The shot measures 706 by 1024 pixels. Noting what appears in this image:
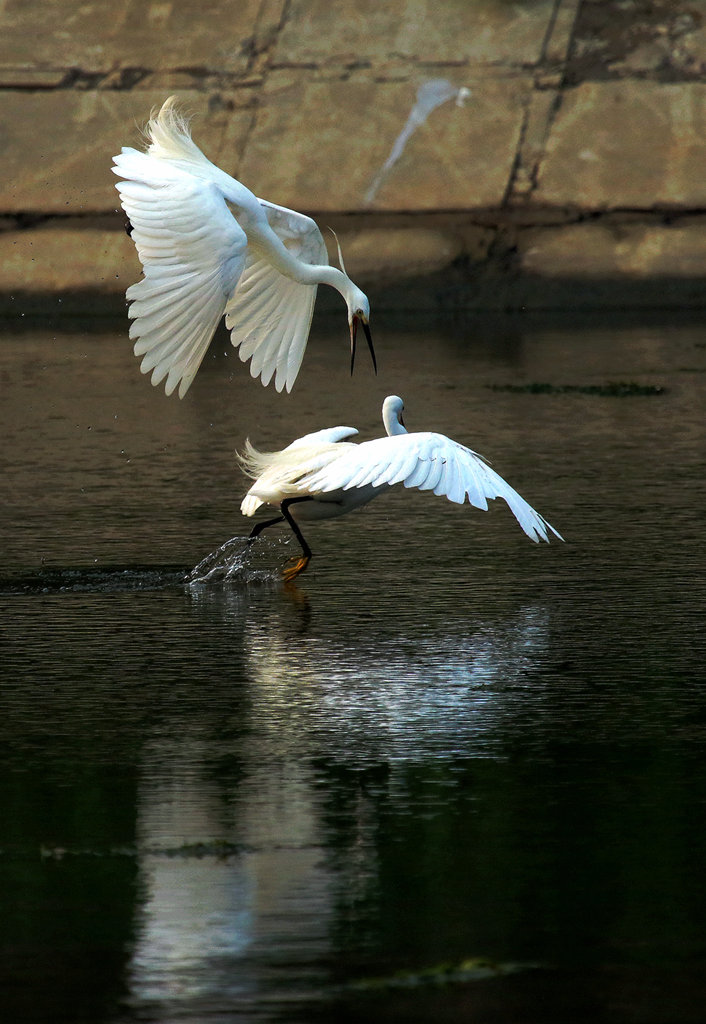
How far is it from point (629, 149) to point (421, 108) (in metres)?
2.73

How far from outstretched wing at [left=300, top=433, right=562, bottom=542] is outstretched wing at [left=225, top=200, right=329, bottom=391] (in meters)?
2.79

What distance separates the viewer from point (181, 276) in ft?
30.0

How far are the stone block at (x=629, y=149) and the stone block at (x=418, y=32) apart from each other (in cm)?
136

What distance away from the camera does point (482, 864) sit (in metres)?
4.73

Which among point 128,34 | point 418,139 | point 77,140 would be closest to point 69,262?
point 77,140

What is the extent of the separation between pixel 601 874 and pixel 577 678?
2.14 meters

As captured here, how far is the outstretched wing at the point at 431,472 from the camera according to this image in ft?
25.7

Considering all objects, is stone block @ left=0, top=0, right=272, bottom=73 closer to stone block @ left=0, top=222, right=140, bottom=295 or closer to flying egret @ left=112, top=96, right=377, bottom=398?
stone block @ left=0, top=222, right=140, bottom=295

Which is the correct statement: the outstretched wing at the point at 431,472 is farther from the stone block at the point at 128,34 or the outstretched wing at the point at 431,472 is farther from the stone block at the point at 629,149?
the stone block at the point at 128,34

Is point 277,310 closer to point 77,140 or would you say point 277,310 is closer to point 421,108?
point 421,108

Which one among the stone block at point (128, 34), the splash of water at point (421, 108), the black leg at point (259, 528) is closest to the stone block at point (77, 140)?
the stone block at point (128, 34)

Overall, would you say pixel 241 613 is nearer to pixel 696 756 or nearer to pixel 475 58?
pixel 696 756

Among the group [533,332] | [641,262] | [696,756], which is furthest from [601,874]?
[641,262]

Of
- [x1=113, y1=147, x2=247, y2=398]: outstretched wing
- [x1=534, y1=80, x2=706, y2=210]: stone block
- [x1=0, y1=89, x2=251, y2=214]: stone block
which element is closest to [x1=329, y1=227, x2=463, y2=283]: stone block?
[x1=534, y1=80, x2=706, y2=210]: stone block
